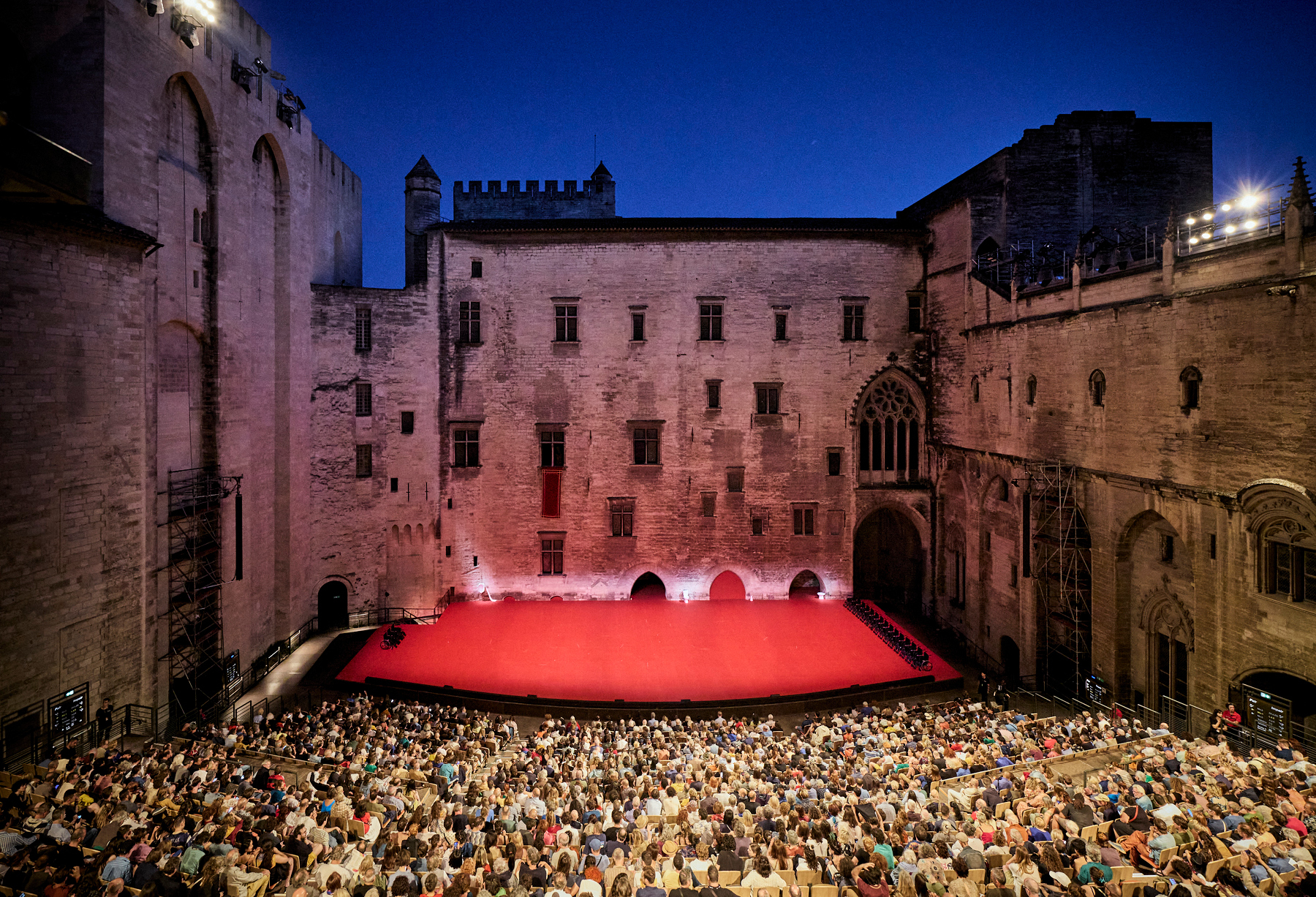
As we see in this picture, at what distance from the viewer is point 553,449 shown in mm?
27188

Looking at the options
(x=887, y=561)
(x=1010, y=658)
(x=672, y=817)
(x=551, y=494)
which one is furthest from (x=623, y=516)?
(x=672, y=817)

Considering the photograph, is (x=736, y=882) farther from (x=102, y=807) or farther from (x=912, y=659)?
(x=912, y=659)

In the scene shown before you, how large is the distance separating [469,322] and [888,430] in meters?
17.7

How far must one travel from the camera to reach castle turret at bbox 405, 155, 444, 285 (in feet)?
92.6

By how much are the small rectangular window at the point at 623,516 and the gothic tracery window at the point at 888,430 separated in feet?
31.2

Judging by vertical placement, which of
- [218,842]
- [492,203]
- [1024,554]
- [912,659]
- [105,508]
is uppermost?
[492,203]

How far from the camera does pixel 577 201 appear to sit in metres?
34.7

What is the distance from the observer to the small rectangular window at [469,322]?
2698 centimetres

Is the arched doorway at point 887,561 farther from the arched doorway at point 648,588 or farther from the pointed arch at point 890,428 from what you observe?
the arched doorway at point 648,588

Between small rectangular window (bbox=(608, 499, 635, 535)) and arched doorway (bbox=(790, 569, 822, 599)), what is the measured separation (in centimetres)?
715

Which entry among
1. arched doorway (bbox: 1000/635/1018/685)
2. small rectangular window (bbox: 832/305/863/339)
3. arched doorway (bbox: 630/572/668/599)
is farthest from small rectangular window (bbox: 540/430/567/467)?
arched doorway (bbox: 1000/635/1018/685)

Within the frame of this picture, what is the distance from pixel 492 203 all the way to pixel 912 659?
28.9m

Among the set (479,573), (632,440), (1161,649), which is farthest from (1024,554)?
(479,573)

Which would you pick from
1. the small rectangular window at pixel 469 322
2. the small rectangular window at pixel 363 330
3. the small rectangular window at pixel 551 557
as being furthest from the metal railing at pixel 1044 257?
the small rectangular window at pixel 363 330
